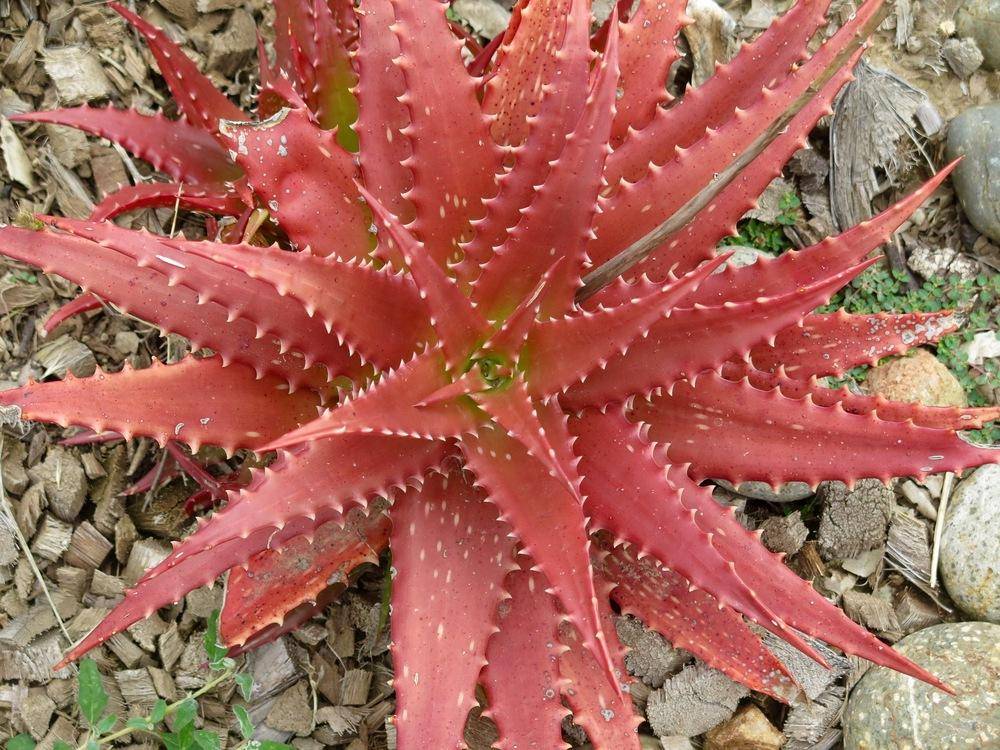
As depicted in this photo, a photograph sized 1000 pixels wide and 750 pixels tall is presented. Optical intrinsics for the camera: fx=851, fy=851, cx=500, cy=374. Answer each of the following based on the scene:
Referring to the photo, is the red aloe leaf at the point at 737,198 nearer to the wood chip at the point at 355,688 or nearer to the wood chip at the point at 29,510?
the wood chip at the point at 355,688

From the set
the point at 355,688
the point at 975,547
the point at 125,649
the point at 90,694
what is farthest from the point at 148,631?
the point at 975,547

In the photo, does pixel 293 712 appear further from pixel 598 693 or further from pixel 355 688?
pixel 598 693

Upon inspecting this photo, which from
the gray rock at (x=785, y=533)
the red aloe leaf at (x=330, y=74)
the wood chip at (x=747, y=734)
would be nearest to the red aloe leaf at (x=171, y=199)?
the red aloe leaf at (x=330, y=74)

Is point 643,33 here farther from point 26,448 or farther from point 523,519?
point 26,448

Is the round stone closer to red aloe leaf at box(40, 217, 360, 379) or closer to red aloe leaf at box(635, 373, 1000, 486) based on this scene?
red aloe leaf at box(635, 373, 1000, 486)

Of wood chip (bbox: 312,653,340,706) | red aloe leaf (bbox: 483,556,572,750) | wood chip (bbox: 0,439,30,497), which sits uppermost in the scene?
red aloe leaf (bbox: 483,556,572,750)

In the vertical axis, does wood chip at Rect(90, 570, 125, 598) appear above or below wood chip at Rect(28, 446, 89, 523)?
below

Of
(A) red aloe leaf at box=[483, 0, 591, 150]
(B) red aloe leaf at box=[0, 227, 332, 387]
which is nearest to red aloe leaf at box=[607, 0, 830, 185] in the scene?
(A) red aloe leaf at box=[483, 0, 591, 150]
